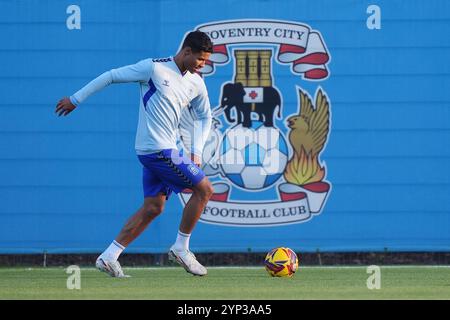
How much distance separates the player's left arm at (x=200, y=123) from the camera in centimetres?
974

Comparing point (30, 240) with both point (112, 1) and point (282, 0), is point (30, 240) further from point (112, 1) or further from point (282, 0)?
point (282, 0)

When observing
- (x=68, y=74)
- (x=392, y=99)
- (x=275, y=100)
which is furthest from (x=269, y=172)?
(x=68, y=74)

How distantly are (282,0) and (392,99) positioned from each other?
5.08ft

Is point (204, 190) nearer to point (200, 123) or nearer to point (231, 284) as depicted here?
point (200, 123)

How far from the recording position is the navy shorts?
937cm

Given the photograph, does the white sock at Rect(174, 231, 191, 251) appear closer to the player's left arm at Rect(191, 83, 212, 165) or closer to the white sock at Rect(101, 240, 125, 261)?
the white sock at Rect(101, 240, 125, 261)

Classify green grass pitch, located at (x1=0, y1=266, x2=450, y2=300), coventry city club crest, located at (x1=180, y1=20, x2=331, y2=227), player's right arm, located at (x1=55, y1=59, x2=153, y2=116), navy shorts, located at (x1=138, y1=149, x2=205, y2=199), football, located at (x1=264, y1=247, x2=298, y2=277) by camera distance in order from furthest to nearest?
1. coventry city club crest, located at (x1=180, y1=20, x2=331, y2=227)
2. football, located at (x1=264, y1=247, x2=298, y2=277)
3. navy shorts, located at (x1=138, y1=149, x2=205, y2=199)
4. player's right arm, located at (x1=55, y1=59, x2=153, y2=116)
5. green grass pitch, located at (x1=0, y1=266, x2=450, y2=300)

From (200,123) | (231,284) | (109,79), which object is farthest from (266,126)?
(231,284)

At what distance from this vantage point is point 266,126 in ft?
38.7

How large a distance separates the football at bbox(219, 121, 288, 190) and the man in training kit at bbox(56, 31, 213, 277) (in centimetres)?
217

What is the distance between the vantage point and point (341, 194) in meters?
11.8

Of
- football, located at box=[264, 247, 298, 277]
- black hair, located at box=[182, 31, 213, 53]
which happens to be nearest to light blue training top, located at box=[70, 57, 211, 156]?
black hair, located at box=[182, 31, 213, 53]

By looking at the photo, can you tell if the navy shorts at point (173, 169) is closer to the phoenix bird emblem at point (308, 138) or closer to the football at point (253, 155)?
the football at point (253, 155)

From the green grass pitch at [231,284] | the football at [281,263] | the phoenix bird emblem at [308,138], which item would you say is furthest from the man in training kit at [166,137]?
the phoenix bird emblem at [308,138]
